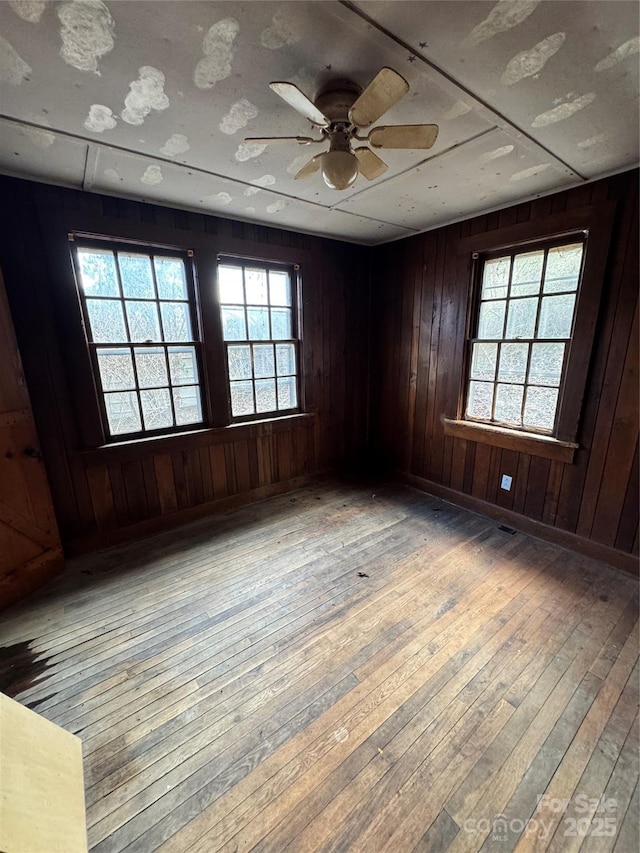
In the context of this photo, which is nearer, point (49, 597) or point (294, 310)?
point (49, 597)

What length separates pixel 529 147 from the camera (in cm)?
182

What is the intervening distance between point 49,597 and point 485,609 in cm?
274

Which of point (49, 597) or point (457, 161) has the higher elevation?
point (457, 161)

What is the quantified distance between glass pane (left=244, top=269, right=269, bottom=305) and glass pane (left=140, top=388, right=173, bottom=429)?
1150 millimetres

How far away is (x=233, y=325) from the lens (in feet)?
9.97

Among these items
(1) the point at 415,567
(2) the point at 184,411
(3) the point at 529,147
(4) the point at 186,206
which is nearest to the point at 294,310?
(4) the point at 186,206

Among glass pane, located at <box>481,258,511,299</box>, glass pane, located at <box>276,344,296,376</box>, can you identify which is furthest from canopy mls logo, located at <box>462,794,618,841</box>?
glass pane, located at <box>276,344,296,376</box>

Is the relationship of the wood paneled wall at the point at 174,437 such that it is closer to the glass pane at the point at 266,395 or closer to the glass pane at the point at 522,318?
the glass pane at the point at 266,395

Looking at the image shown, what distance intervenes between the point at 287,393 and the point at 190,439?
1.11 metres

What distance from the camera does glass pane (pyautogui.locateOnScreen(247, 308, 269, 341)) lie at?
3.14 metres

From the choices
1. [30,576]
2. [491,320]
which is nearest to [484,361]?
[491,320]

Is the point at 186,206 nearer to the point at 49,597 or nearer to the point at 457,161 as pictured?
the point at 457,161

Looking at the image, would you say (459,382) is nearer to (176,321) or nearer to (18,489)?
(176,321)

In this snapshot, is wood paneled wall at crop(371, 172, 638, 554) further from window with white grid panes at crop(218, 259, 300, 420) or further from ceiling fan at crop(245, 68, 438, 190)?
ceiling fan at crop(245, 68, 438, 190)
